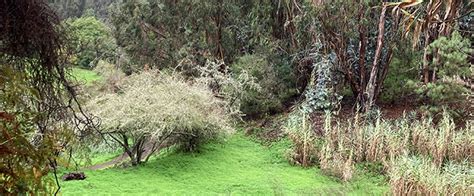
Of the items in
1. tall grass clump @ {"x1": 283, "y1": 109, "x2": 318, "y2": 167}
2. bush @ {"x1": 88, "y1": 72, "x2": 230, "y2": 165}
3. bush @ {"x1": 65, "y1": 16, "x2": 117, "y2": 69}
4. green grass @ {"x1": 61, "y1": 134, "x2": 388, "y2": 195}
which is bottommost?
green grass @ {"x1": 61, "y1": 134, "x2": 388, "y2": 195}

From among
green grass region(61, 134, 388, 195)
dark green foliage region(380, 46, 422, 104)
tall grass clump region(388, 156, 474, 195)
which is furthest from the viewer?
dark green foliage region(380, 46, 422, 104)

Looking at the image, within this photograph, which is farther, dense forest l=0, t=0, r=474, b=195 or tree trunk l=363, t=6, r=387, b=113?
tree trunk l=363, t=6, r=387, b=113

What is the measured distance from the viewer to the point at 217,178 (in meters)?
11.3

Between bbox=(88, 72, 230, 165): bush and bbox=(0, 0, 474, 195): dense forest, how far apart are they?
0.04m

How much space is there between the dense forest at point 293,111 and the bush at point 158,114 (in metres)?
0.04

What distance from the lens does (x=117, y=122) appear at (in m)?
11.2

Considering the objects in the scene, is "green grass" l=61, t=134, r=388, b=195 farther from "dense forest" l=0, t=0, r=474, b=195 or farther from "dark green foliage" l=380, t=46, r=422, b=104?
"dark green foliage" l=380, t=46, r=422, b=104

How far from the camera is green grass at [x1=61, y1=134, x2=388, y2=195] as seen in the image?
974 centimetres

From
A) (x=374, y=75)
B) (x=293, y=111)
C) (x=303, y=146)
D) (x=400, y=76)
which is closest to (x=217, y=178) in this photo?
(x=303, y=146)

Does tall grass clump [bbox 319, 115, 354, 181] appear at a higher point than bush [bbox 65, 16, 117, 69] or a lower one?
lower

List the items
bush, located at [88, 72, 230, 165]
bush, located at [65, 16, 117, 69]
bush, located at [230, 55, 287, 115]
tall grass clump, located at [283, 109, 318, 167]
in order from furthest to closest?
bush, located at [65, 16, 117, 69] < bush, located at [230, 55, 287, 115] < tall grass clump, located at [283, 109, 318, 167] < bush, located at [88, 72, 230, 165]

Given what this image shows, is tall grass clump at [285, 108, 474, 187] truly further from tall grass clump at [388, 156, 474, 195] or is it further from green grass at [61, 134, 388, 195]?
tall grass clump at [388, 156, 474, 195]

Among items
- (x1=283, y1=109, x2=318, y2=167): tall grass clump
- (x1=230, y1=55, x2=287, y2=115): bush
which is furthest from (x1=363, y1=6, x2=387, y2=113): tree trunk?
(x1=230, y1=55, x2=287, y2=115): bush

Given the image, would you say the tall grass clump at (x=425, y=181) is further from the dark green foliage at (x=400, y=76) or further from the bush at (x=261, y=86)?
the bush at (x=261, y=86)
